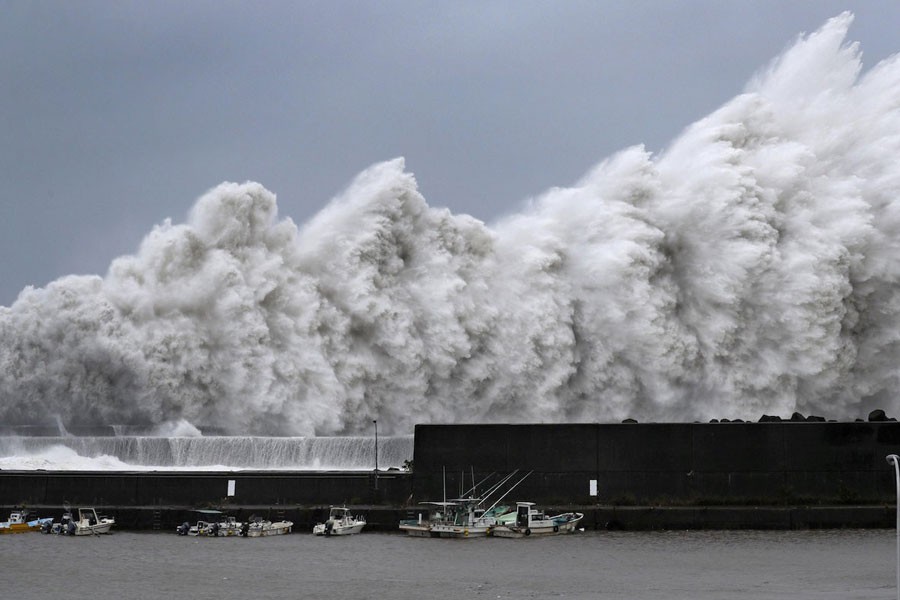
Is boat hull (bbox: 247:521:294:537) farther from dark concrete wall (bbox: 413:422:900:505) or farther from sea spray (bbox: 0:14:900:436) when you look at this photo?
sea spray (bbox: 0:14:900:436)

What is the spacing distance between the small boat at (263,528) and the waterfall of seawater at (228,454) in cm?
499

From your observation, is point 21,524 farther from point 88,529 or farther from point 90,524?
point 88,529

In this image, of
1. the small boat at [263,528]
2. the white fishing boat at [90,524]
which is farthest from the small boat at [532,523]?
the white fishing boat at [90,524]

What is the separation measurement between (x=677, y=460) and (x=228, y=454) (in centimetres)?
1309

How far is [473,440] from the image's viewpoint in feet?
100

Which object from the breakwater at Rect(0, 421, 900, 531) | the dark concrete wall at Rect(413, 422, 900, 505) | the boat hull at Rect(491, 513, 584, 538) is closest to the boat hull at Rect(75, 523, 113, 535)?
the breakwater at Rect(0, 421, 900, 531)

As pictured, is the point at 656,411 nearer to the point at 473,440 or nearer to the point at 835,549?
the point at 473,440

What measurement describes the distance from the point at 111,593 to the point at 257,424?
776 inches

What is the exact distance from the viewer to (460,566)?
25.4 meters

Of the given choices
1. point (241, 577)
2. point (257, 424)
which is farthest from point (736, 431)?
point (257, 424)

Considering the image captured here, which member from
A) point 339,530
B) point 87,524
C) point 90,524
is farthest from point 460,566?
point 90,524

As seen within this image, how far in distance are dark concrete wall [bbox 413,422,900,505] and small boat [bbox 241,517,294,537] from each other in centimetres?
376

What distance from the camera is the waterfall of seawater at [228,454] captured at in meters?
35.7

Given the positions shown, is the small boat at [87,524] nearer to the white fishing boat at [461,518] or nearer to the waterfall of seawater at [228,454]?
the waterfall of seawater at [228,454]
